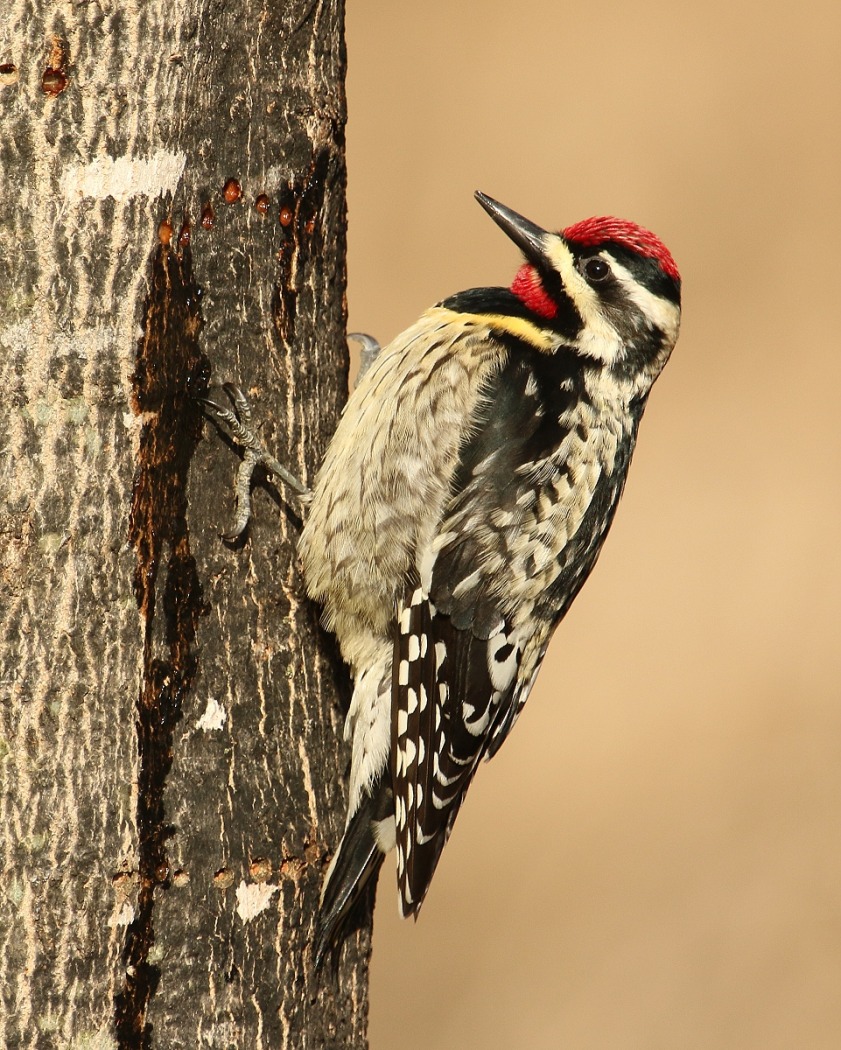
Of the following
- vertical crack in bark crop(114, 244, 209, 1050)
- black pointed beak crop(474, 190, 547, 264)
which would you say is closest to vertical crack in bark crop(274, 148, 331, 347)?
vertical crack in bark crop(114, 244, 209, 1050)

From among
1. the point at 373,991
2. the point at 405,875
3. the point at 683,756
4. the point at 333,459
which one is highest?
the point at 333,459

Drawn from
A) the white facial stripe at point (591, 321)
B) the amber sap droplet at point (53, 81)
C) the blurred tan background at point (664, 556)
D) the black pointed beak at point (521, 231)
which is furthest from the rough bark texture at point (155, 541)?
the blurred tan background at point (664, 556)

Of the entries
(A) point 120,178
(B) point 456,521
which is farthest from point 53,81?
(B) point 456,521

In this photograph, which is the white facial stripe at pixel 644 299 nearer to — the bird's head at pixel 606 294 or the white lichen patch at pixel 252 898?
the bird's head at pixel 606 294

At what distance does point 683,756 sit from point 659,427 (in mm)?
1878

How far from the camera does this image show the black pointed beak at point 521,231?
324 cm

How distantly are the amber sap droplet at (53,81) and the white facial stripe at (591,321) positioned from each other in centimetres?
140

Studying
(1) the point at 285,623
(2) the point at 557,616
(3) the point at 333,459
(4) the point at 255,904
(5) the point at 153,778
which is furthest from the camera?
(2) the point at 557,616

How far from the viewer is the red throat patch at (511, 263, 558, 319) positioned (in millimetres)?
3194

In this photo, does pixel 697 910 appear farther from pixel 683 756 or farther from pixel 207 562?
pixel 207 562

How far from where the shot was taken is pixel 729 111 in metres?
7.29

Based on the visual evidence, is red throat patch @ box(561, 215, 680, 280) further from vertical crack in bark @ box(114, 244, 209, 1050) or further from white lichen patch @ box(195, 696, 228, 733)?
white lichen patch @ box(195, 696, 228, 733)

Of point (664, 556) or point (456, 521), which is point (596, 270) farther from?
point (664, 556)

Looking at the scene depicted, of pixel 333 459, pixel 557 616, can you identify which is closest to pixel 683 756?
pixel 557 616
